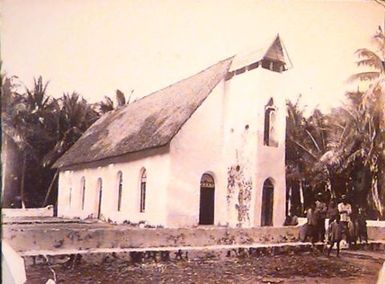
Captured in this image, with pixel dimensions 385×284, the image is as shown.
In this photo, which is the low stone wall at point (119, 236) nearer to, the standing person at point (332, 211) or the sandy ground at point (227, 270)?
the sandy ground at point (227, 270)

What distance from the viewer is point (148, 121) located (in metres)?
2.43

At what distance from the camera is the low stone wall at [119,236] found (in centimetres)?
219

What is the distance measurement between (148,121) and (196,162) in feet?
0.88

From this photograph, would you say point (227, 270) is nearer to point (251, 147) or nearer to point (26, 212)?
point (251, 147)

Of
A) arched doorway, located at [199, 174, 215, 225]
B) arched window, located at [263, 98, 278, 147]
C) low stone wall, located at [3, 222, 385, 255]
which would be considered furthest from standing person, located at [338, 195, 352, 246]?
arched doorway, located at [199, 174, 215, 225]

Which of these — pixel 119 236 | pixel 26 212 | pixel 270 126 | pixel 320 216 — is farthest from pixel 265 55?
pixel 26 212

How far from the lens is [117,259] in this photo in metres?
2.26

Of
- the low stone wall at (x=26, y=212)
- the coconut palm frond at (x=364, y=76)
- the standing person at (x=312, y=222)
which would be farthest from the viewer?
the coconut palm frond at (x=364, y=76)

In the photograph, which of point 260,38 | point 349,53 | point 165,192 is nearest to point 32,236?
point 165,192

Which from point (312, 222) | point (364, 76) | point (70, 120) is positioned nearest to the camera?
point (70, 120)

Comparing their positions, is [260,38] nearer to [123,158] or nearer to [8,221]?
[123,158]

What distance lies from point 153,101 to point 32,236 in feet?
2.39

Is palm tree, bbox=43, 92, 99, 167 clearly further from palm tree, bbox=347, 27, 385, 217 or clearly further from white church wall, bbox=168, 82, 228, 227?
palm tree, bbox=347, 27, 385, 217

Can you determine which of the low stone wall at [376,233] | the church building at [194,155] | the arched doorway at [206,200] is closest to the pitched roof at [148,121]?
the church building at [194,155]
